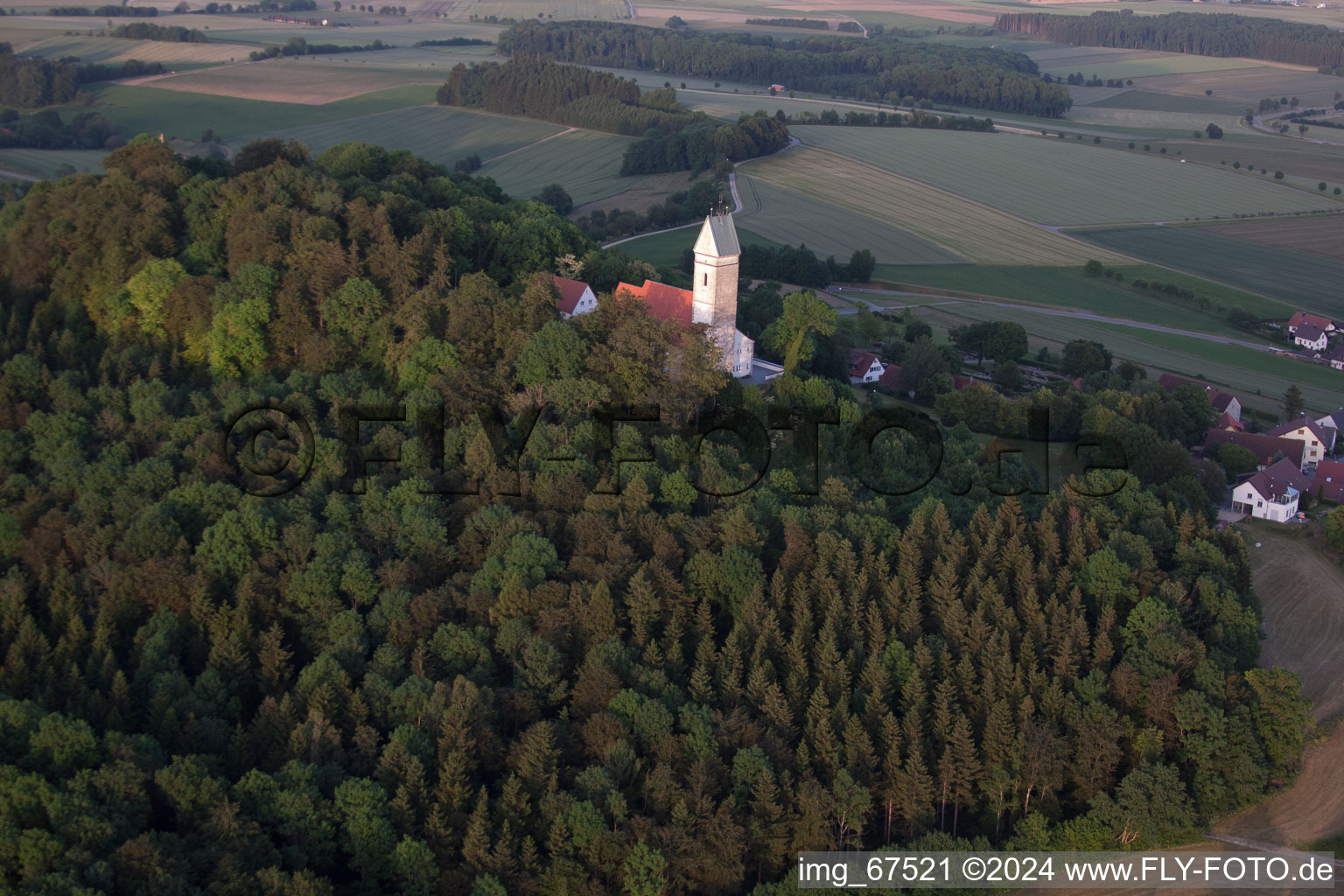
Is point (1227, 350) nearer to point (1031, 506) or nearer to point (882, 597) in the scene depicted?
point (1031, 506)

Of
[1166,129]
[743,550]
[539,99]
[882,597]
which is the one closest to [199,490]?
[743,550]

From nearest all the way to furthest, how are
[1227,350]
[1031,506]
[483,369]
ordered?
[1031,506] < [483,369] < [1227,350]

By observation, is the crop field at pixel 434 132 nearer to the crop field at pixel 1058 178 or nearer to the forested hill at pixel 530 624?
the crop field at pixel 1058 178

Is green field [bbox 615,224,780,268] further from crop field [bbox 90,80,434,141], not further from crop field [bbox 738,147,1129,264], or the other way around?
crop field [bbox 90,80,434,141]

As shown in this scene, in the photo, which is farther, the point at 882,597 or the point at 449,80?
the point at 449,80

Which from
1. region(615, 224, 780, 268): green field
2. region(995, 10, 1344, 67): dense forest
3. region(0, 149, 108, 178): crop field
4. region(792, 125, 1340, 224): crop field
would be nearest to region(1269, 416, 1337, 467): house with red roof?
region(615, 224, 780, 268): green field
